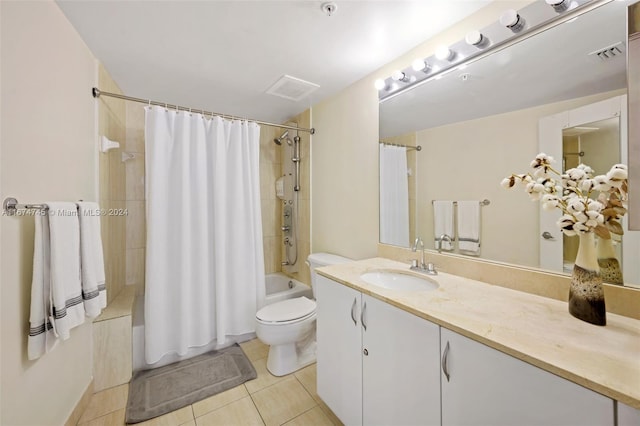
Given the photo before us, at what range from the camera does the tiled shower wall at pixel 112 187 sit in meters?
1.89

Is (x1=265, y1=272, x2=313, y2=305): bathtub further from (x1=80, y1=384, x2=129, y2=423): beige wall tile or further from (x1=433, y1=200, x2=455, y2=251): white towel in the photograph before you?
(x1=433, y1=200, x2=455, y2=251): white towel

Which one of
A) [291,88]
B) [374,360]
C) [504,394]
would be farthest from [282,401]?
[291,88]

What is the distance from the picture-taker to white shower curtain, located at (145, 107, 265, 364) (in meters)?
1.90

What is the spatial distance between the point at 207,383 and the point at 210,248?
38.6 inches

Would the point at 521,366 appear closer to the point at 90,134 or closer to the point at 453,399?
the point at 453,399

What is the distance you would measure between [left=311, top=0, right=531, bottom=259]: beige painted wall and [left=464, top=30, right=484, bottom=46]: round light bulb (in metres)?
0.25

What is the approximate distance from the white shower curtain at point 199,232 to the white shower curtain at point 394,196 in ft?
3.70

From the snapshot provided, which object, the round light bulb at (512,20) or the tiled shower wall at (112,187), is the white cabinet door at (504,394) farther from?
the tiled shower wall at (112,187)

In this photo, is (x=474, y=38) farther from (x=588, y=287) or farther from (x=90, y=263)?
(x=90, y=263)

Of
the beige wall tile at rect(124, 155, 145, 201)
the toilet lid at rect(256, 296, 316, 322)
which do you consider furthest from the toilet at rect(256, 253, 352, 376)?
the beige wall tile at rect(124, 155, 145, 201)

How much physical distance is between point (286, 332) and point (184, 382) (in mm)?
787

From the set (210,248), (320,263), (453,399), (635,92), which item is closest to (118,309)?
(210,248)

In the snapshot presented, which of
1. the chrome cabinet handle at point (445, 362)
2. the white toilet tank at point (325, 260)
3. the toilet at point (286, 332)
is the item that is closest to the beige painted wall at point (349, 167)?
the white toilet tank at point (325, 260)

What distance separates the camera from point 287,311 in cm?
193
